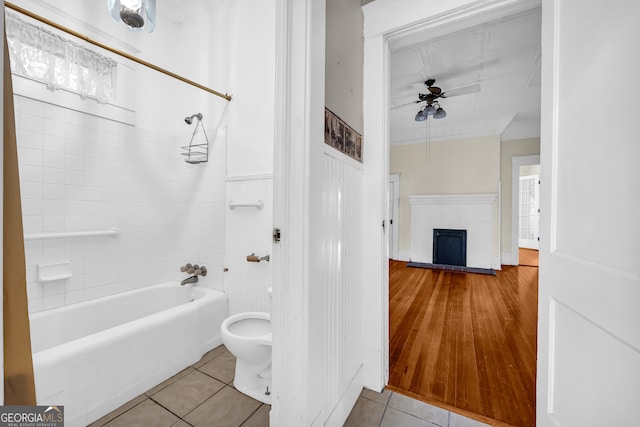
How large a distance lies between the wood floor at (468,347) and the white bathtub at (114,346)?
1386mm

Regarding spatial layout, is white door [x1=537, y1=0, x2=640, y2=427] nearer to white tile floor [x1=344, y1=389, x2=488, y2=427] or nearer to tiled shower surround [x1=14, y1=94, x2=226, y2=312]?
white tile floor [x1=344, y1=389, x2=488, y2=427]

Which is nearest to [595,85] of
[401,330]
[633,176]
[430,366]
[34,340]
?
[633,176]

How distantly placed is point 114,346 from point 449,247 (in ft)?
16.1

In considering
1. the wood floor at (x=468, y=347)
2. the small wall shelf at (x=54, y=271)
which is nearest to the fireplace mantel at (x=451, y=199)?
the wood floor at (x=468, y=347)

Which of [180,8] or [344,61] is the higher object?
[180,8]

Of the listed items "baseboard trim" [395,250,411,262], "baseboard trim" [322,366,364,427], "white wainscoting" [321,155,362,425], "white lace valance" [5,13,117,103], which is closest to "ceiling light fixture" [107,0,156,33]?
"white lace valance" [5,13,117,103]

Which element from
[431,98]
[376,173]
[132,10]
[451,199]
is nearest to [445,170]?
[451,199]

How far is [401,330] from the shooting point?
230cm

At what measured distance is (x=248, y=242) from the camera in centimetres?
213

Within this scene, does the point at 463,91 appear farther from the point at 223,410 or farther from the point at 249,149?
the point at 223,410

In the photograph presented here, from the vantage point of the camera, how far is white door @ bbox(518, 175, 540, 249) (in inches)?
246

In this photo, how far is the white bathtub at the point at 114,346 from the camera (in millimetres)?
1248

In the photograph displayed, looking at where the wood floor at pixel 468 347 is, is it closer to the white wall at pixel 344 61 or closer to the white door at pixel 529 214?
the white wall at pixel 344 61

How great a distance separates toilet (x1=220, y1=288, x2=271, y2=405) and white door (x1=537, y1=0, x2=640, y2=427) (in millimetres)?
1257
